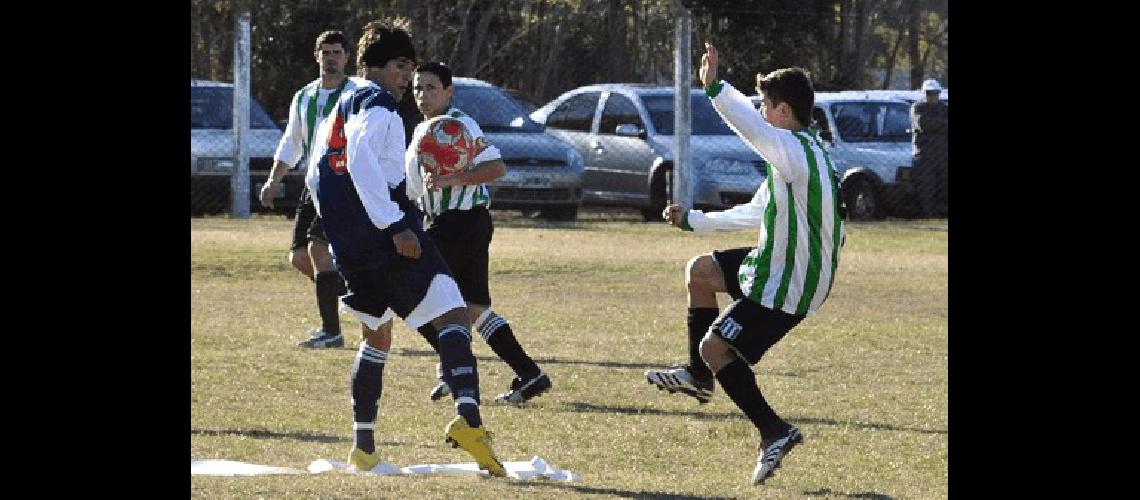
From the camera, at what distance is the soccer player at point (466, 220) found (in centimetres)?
984

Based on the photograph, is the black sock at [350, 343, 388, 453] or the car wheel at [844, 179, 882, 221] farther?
the car wheel at [844, 179, 882, 221]

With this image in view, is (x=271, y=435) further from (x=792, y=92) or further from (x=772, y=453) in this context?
(x=792, y=92)

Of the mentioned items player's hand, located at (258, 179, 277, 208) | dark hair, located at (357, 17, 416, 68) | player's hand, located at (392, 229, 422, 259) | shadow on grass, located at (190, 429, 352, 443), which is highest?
dark hair, located at (357, 17, 416, 68)

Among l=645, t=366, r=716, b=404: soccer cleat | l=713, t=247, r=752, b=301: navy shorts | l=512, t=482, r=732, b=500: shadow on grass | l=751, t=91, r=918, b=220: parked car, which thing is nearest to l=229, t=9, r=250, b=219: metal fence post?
l=751, t=91, r=918, b=220: parked car

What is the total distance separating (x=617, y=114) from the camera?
2523cm

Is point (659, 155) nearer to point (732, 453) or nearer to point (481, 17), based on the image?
point (481, 17)

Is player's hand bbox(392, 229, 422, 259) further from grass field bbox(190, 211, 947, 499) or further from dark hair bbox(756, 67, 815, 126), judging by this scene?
dark hair bbox(756, 67, 815, 126)

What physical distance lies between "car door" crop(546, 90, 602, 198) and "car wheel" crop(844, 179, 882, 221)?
2900mm

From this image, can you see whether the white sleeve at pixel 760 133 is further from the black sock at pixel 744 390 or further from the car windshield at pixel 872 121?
the car windshield at pixel 872 121

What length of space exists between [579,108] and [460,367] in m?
18.0

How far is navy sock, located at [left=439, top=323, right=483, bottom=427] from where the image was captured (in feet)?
25.5

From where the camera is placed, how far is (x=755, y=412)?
795 cm

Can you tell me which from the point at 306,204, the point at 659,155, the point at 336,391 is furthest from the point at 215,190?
the point at 336,391
